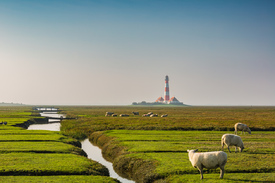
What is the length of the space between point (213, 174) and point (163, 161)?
17.0 ft

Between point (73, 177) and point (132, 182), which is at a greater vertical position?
point (73, 177)

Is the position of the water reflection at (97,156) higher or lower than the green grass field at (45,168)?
lower

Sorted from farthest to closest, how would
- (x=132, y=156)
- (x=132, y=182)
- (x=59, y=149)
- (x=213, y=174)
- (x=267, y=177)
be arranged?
(x=59, y=149) → (x=132, y=156) → (x=132, y=182) → (x=213, y=174) → (x=267, y=177)

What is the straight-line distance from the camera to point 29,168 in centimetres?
2011

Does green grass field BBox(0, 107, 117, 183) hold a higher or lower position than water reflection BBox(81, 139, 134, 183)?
higher

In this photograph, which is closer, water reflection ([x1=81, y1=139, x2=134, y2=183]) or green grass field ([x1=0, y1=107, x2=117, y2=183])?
green grass field ([x1=0, y1=107, x2=117, y2=183])

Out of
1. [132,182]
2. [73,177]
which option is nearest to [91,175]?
[73,177]

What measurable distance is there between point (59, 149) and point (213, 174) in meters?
17.9

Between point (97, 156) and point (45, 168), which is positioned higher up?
point (45, 168)

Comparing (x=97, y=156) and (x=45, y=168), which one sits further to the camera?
(x=97, y=156)

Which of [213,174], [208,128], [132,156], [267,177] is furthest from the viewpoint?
[208,128]

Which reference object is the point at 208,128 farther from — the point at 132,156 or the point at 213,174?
the point at 213,174

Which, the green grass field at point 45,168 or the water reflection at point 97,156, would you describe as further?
the water reflection at point 97,156

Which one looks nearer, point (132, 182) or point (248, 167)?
point (248, 167)
